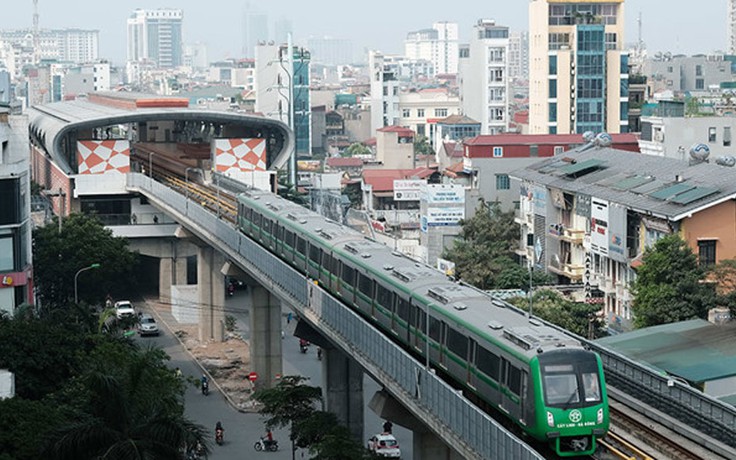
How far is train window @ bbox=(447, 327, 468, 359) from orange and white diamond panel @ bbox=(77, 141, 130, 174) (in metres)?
48.4

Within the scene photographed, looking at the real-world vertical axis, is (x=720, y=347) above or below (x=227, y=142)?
below

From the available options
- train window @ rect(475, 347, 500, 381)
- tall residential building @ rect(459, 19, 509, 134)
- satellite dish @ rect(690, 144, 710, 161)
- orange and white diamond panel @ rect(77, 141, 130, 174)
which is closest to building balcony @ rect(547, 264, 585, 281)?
satellite dish @ rect(690, 144, 710, 161)

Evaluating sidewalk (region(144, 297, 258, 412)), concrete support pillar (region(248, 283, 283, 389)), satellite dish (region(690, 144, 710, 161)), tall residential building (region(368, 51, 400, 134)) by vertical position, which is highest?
tall residential building (region(368, 51, 400, 134))

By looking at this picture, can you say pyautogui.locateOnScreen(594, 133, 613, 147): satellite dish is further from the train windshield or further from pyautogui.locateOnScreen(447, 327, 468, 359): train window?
the train windshield

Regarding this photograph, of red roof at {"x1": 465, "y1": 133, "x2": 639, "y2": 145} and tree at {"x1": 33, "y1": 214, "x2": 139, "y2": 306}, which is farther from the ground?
red roof at {"x1": 465, "y1": 133, "x2": 639, "y2": 145}

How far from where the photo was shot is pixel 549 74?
10431cm

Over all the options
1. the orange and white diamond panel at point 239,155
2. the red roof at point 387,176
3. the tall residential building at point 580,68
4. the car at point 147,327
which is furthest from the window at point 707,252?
the tall residential building at point 580,68

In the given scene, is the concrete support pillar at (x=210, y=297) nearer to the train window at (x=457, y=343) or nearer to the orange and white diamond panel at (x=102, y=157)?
the orange and white diamond panel at (x=102, y=157)

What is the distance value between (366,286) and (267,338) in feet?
69.7

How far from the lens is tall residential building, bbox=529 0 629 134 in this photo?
103 m

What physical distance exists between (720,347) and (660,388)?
11562 millimetres

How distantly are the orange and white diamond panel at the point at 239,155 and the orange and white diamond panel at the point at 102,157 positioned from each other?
5.09 meters

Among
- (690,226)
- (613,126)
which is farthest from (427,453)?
(613,126)

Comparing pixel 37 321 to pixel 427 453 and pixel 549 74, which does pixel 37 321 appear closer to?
pixel 427 453
